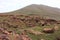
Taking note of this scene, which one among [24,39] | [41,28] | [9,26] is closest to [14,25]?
[9,26]

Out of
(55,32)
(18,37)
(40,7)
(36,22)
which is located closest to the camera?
(18,37)

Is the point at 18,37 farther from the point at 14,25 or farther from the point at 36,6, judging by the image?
the point at 36,6

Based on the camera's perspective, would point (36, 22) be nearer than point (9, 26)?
No

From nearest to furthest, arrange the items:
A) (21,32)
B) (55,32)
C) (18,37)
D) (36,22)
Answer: (18,37) < (21,32) < (55,32) < (36,22)

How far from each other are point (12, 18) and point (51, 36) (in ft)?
28.9

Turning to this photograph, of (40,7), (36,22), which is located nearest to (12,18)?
(36,22)

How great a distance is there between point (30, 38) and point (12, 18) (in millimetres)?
8780

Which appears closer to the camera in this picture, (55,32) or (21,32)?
(21,32)

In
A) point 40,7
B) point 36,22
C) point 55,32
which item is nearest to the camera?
point 55,32

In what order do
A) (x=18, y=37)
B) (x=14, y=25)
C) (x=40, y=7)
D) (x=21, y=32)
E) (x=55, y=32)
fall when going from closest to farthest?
(x=18, y=37) < (x=21, y=32) < (x=55, y=32) < (x=14, y=25) < (x=40, y=7)

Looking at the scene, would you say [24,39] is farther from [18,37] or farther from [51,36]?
[51,36]

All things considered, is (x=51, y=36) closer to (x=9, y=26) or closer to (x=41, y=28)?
(x=41, y=28)

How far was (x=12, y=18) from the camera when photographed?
32.1 meters

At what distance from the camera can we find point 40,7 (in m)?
91.7
